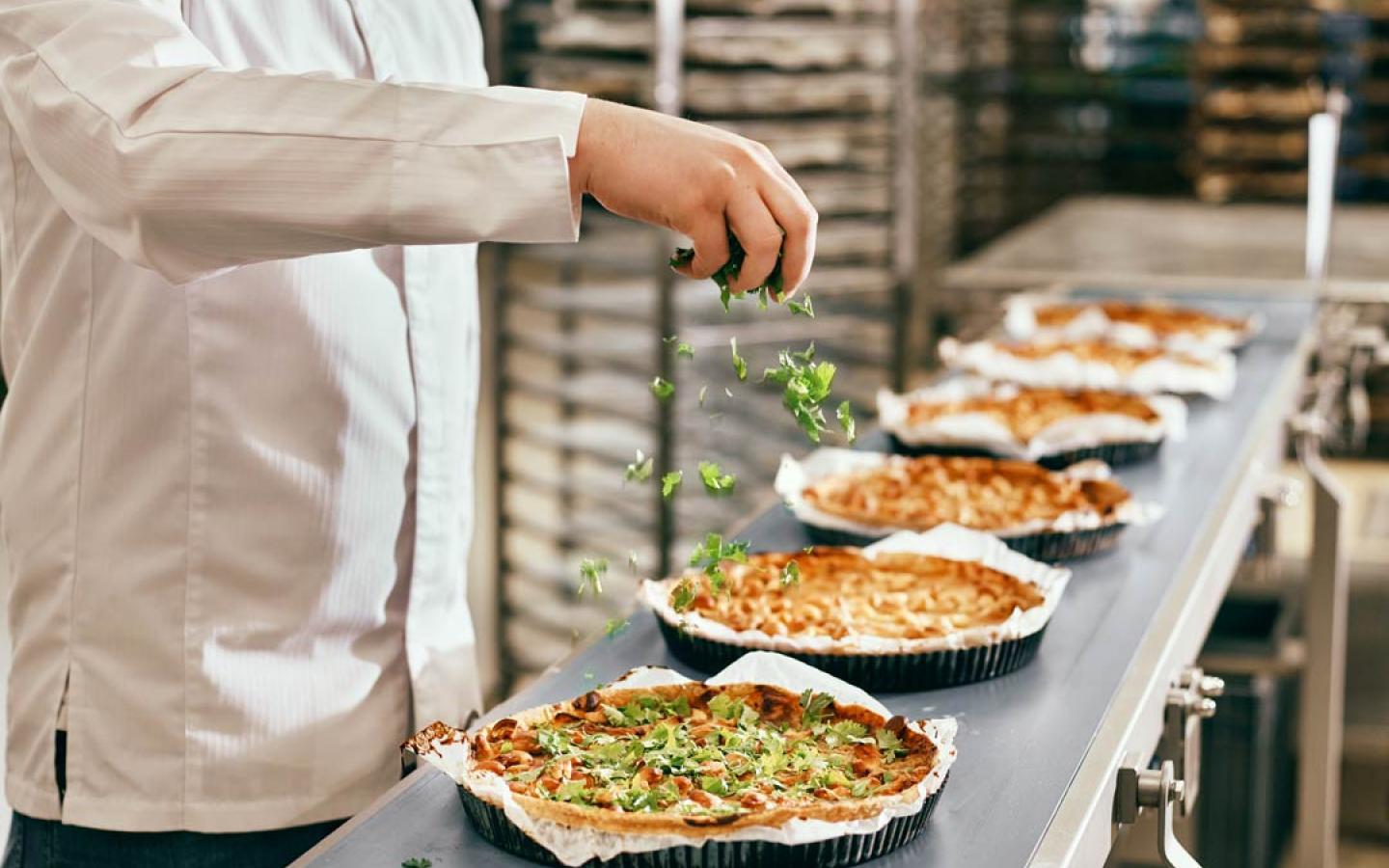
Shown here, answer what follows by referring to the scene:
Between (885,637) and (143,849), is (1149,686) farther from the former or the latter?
(143,849)

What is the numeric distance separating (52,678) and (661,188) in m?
0.81

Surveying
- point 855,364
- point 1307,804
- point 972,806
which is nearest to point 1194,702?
point 972,806

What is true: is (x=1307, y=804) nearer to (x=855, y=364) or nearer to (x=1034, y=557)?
(x=1034, y=557)

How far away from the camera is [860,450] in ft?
9.45

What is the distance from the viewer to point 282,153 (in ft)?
4.01

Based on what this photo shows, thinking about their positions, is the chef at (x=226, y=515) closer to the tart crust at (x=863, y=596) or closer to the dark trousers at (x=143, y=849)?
the dark trousers at (x=143, y=849)

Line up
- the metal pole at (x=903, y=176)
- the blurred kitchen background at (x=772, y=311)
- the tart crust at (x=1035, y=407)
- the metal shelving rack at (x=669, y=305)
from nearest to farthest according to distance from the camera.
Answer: the tart crust at (x=1035, y=407) < the blurred kitchen background at (x=772, y=311) < the metal shelving rack at (x=669, y=305) < the metal pole at (x=903, y=176)

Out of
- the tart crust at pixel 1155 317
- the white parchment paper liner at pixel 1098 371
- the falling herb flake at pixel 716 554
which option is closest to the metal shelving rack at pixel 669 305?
the tart crust at pixel 1155 317

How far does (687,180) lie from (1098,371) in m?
2.14

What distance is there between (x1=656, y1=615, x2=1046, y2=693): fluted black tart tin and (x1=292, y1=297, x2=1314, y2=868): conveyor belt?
0.05 feet

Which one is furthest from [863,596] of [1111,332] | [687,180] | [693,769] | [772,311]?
[772,311]

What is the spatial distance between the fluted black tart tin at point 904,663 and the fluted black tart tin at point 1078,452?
0.96 meters

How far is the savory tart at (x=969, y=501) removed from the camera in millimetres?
2172

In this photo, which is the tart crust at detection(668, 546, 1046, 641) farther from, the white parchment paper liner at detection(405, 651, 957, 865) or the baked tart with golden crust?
the baked tart with golden crust
